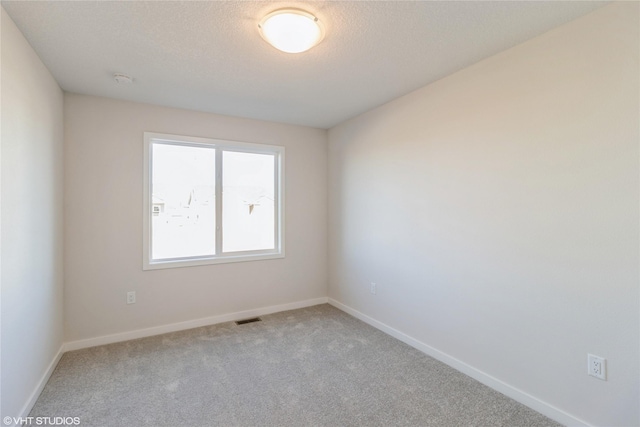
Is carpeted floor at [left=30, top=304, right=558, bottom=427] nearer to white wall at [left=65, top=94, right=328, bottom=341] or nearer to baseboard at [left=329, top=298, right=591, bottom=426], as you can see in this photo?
baseboard at [left=329, top=298, right=591, bottom=426]

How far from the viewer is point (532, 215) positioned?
6.48ft

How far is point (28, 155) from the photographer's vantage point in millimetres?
1976

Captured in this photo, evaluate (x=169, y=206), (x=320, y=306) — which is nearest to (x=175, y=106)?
(x=169, y=206)

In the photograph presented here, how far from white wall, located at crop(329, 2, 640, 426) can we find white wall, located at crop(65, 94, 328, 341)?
1.91 m

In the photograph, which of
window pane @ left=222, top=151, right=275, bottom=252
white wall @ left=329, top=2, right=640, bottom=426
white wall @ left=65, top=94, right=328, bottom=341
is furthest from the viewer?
window pane @ left=222, top=151, right=275, bottom=252

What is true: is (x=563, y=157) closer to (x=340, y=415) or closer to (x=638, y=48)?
(x=638, y=48)

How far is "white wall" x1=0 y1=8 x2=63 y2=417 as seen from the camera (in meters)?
1.67

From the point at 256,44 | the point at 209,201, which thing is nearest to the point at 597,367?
the point at 256,44

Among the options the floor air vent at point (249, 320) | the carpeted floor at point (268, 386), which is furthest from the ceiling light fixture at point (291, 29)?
the floor air vent at point (249, 320)

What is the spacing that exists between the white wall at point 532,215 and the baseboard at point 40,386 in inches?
114

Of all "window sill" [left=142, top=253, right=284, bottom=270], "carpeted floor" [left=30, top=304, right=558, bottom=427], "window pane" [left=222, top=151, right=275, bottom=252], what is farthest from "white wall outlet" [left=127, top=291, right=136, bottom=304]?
"window pane" [left=222, top=151, right=275, bottom=252]

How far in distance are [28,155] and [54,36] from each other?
0.78 m

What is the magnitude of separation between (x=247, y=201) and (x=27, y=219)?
210cm

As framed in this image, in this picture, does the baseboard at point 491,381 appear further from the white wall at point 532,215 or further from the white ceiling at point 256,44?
the white ceiling at point 256,44
